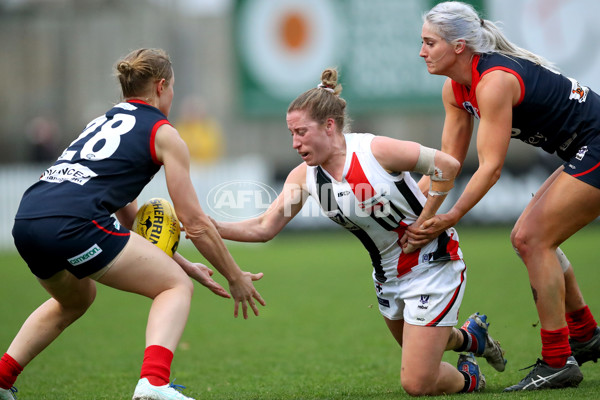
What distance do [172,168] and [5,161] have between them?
717 inches

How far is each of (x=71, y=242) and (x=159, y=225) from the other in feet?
1.76

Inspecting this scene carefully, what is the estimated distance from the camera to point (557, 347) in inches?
173

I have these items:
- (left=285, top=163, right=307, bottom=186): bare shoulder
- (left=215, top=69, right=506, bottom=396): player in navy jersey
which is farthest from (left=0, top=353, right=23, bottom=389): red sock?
(left=285, top=163, right=307, bottom=186): bare shoulder

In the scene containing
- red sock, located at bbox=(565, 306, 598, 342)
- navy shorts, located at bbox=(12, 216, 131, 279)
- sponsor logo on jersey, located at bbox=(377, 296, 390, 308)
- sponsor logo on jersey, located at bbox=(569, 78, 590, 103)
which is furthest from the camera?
red sock, located at bbox=(565, 306, 598, 342)

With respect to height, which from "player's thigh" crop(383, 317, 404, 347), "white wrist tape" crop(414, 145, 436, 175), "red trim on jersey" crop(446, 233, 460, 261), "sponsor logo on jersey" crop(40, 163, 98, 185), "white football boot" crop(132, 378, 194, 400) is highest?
"white wrist tape" crop(414, 145, 436, 175)

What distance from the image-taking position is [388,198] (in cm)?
426

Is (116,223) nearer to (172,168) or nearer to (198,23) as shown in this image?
(172,168)

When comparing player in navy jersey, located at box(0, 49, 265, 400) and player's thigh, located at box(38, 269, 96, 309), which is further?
player's thigh, located at box(38, 269, 96, 309)

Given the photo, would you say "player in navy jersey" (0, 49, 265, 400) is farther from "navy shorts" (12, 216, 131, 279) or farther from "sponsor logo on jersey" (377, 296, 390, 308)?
"sponsor logo on jersey" (377, 296, 390, 308)

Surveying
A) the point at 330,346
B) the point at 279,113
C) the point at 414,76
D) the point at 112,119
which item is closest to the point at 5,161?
the point at 279,113

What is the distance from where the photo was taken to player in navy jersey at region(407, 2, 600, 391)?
4270mm

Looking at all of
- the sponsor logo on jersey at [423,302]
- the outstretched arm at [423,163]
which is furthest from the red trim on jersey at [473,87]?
the sponsor logo on jersey at [423,302]

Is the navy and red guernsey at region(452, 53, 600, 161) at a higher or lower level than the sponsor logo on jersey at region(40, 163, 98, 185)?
higher

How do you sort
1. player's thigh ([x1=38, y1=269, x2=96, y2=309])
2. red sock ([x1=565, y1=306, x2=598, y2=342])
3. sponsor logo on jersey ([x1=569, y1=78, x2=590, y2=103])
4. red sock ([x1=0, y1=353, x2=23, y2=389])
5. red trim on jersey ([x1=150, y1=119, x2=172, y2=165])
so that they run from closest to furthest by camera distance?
red trim on jersey ([x1=150, y1=119, x2=172, y2=165]) < player's thigh ([x1=38, y1=269, x2=96, y2=309]) < red sock ([x1=0, y1=353, x2=23, y2=389]) < sponsor logo on jersey ([x1=569, y1=78, x2=590, y2=103]) < red sock ([x1=565, y1=306, x2=598, y2=342])
